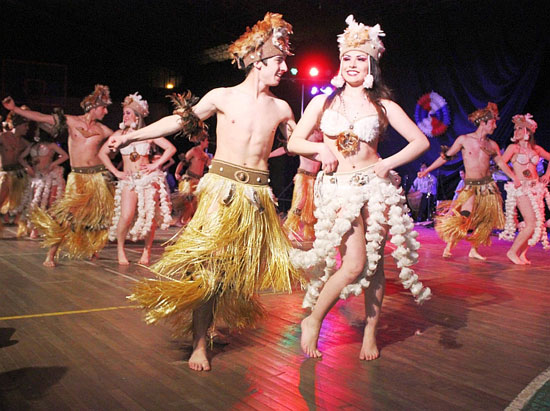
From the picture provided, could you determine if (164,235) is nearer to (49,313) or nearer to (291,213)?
(291,213)

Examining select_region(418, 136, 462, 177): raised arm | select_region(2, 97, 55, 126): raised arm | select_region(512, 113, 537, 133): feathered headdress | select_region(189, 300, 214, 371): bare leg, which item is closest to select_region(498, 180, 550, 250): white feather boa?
select_region(512, 113, 537, 133): feathered headdress

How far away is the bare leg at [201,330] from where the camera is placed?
2.73 metres

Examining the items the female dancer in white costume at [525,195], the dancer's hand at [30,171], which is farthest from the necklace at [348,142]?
the dancer's hand at [30,171]

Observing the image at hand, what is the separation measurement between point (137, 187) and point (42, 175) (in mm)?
3035

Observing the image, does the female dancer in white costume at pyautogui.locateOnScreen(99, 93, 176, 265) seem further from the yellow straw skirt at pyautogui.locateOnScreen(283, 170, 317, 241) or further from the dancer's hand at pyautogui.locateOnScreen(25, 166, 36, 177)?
the dancer's hand at pyautogui.locateOnScreen(25, 166, 36, 177)

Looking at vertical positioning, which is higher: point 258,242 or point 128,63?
point 128,63

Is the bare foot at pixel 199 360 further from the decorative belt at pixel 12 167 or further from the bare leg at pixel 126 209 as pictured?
the decorative belt at pixel 12 167

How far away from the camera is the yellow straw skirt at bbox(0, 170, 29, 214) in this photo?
7.66 metres

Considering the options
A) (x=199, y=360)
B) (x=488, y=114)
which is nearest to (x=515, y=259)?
(x=488, y=114)

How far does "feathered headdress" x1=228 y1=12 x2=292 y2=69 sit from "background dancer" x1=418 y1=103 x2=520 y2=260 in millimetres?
4260

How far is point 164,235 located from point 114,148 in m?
6.07

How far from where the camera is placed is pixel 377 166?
2.83 meters

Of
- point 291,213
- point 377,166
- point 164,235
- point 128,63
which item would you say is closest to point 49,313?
point 377,166

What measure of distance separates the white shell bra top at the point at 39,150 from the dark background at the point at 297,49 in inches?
139
